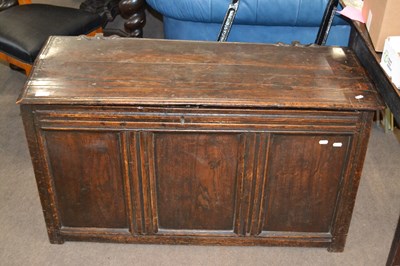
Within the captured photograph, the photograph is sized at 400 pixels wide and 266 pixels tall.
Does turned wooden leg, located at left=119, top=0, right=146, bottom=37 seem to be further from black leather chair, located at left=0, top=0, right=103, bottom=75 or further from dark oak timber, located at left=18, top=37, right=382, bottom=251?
dark oak timber, located at left=18, top=37, right=382, bottom=251

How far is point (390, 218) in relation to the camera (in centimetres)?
229

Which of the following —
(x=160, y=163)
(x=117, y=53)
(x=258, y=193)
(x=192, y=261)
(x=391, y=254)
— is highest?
(x=117, y=53)

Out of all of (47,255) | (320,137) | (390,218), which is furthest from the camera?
(390,218)

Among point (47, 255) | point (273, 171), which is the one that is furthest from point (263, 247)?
point (47, 255)

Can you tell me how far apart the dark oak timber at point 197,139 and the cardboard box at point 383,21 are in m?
0.14

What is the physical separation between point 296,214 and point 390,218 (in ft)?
1.76

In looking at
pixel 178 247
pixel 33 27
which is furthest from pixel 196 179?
pixel 33 27

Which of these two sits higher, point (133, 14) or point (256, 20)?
point (256, 20)

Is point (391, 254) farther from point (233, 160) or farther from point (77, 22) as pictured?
point (77, 22)

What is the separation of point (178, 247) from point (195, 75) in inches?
27.2

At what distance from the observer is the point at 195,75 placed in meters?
1.90

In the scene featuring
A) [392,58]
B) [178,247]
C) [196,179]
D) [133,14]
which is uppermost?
[392,58]

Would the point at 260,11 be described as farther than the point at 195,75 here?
Yes

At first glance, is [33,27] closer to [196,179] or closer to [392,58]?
[196,179]
